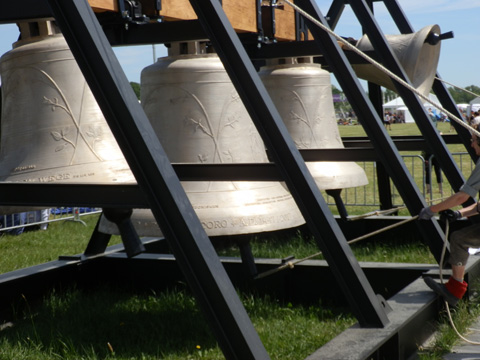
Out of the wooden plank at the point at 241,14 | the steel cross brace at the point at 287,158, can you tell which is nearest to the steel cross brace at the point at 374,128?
the wooden plank at the point at 241,14

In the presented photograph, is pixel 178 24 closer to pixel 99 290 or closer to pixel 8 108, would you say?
pixel 8 108

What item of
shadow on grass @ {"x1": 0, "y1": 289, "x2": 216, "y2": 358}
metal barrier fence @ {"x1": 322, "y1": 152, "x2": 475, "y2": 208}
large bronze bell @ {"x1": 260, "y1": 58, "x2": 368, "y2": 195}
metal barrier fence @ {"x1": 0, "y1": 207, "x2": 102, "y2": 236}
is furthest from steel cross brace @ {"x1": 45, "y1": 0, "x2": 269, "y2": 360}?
metal barrier fence @ {"x1": 322, "y1": 152, "x2": 475, "y2": 208}

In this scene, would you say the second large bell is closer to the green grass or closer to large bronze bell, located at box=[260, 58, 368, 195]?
the green grass

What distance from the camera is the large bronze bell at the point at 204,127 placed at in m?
4.09

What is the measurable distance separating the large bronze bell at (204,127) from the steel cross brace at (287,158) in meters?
0.47

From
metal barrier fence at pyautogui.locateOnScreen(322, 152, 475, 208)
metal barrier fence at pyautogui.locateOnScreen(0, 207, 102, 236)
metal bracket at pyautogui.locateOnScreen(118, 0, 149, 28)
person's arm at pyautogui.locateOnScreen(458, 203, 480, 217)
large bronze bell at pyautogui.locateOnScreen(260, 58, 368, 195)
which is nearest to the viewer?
metal bracket at pyautogui.locateOnScreen(118, 0, 149, 28)

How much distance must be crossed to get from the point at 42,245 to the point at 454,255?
5.80m

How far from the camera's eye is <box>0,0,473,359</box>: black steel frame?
2.63 m

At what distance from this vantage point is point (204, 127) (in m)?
4.21

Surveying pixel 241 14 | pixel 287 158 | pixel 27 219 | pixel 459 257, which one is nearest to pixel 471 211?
pixel 459 257

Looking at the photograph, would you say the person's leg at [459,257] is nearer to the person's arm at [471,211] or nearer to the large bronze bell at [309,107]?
the person's arm at [471,211]

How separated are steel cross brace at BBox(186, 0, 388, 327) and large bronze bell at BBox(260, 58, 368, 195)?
2419mm

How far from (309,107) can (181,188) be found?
349 centimetres

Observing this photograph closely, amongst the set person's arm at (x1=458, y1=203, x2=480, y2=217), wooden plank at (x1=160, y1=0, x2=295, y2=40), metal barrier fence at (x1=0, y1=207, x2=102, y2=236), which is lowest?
metal barrier fence at (x1=0, y1=207, x2=102, y2=236)
